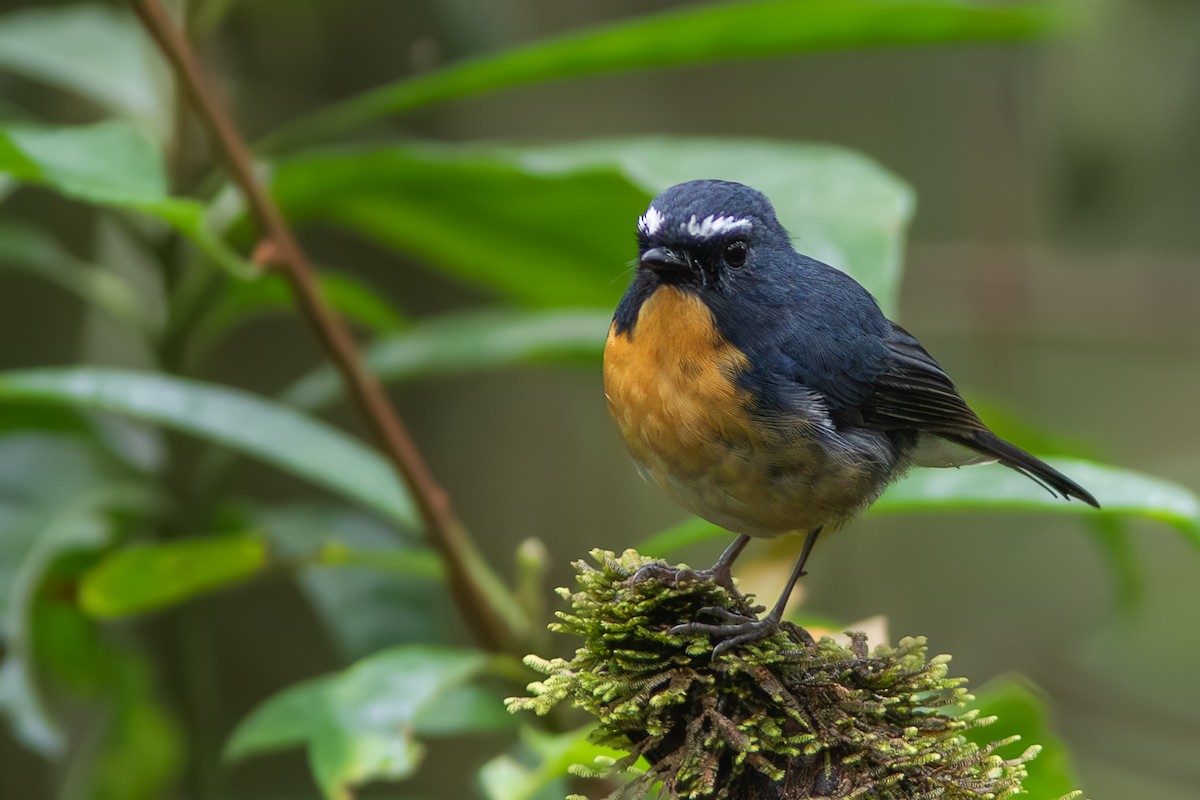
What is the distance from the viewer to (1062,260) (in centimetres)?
470

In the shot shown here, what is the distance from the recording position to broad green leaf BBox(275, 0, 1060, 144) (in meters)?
2.38

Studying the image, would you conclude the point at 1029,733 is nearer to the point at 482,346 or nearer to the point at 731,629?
the point at 731,629

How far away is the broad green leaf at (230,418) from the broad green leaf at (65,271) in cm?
38

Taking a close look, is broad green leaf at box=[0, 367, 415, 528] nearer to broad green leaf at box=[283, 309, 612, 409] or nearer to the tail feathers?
broad green leaf at box=[283, 309, 612, 409]

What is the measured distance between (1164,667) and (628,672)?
356cm

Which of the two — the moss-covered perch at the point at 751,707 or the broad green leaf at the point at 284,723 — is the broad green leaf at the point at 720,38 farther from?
the moss-covered perch at the point at 751,707

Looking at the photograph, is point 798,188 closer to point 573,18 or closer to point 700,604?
point 700,604

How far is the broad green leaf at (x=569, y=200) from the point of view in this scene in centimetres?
198

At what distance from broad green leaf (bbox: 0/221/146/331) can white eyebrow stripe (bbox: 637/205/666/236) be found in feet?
4.74

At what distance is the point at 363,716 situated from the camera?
70.6 inches

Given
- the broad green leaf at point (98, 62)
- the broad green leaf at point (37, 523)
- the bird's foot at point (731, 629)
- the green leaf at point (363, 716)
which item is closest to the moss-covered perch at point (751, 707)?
the bird's foot at point (731, 629)

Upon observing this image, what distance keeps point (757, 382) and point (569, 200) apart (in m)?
0.78

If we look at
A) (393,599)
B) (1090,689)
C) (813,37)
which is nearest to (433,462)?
(393,599)

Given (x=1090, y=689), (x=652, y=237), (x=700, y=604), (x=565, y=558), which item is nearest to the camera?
(x=700, y=604)
